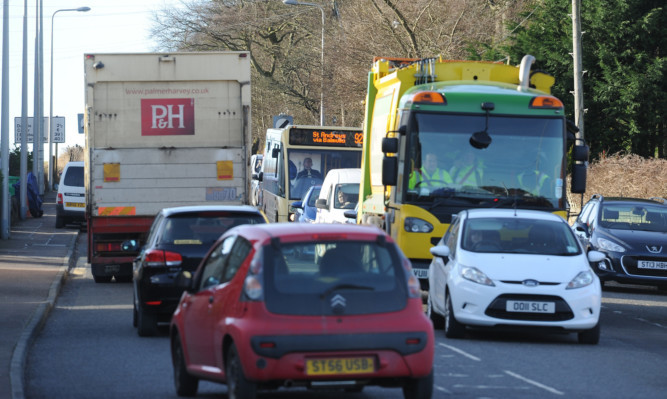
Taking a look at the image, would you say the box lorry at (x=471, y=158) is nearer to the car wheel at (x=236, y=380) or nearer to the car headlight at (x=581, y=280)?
the car headlight at (x=581, y=280)

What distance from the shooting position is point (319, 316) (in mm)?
8234

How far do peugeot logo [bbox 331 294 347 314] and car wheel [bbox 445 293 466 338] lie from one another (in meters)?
5.71

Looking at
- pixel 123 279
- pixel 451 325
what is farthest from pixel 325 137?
pixel 451 325

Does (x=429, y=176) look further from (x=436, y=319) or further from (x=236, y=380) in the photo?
(x=236, y=380)

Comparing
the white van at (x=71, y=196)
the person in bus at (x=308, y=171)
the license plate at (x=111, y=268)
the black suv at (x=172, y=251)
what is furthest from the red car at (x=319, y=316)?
the white van at (x=71, y=196)

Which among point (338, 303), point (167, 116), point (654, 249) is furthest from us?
point (167, 116)

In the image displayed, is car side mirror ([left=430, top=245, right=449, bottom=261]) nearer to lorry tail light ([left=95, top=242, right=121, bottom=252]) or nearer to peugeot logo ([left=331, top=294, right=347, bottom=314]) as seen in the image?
peugeot logo ([left=331, top=294, right=347, bottom=314])

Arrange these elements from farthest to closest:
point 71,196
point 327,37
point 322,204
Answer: point 327,37, point 71,196, point 322,204

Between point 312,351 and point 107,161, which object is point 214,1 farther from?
point 312,351

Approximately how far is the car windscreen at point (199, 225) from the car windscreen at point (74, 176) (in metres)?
26.3

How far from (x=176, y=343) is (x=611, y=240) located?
41.5ft

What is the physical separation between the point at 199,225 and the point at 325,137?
16258mm

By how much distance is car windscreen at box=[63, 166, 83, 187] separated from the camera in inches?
1581

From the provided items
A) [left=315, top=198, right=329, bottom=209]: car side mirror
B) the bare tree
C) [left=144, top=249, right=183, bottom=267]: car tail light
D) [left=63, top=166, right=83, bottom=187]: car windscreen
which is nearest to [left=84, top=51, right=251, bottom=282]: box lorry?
[left=315, top=198, right=329, bottom=209]: car side mirror
